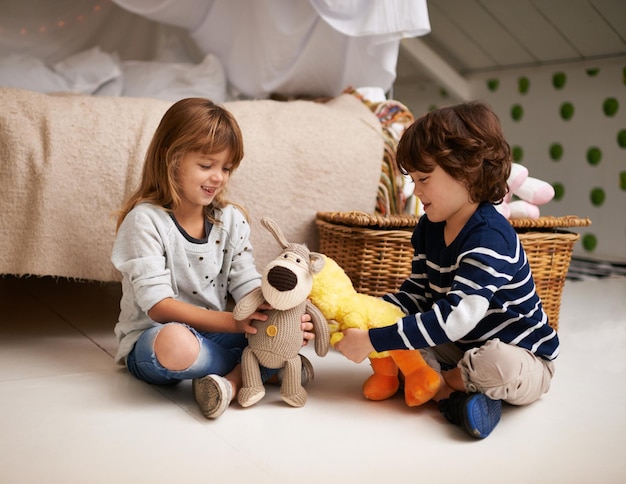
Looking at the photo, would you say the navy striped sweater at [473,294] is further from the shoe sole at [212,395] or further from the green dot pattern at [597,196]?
the green dot pattern at [597,196]

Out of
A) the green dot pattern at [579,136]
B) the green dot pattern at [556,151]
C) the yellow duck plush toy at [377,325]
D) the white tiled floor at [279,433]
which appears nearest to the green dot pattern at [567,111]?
the green dot pattern at [579,136]

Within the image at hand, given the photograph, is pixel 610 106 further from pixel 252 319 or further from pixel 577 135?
pixel 252 319

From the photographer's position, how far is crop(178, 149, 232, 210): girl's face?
1188mm

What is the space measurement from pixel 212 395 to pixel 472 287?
0.43 metres

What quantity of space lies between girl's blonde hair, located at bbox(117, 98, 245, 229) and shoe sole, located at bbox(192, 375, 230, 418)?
0.33 metres

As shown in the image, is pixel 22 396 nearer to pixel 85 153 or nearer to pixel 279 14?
pixel 85 153

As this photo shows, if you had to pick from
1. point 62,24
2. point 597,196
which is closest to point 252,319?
point 62,24

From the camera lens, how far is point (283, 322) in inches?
43.1

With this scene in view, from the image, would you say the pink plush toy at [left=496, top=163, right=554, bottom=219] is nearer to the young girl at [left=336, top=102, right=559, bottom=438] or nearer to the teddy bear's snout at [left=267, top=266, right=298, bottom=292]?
the young girl at [left=336, top=102, right=559, bottom=438]

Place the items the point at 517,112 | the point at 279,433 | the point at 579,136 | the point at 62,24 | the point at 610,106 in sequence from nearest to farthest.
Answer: the point at 279,433 → the point at 62,24 → the point at 610,106 → the point at 579,136 → the point at 517,112

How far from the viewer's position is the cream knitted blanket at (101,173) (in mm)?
1356

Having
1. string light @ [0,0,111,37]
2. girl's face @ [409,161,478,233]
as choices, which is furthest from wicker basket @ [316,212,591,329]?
string light @ [0,0,111,37]

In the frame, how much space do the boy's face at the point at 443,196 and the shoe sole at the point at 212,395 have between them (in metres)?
0.44

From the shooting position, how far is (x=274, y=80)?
2.07 metres
